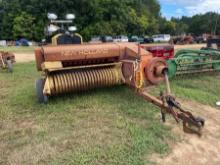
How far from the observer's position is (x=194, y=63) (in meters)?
6.98

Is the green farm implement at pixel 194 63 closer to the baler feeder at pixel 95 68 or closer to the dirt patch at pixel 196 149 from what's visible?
the baler feeder at pixel 95 68

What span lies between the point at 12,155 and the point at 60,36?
3.06 metres

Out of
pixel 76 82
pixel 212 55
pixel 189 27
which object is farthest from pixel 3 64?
pixel 189 27

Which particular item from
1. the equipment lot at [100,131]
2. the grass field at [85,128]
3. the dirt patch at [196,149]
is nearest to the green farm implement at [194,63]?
the grass field at [85,128]

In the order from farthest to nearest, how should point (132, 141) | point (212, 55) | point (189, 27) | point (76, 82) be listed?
1. point (189, 27)
2. point (212, 55)
3. point (76, 82)
4. point (132, 141)

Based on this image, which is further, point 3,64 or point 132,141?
point 3,64

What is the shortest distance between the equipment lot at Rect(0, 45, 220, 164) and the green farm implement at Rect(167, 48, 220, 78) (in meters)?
1.13

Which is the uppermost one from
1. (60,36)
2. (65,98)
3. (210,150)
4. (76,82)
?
(60,36)

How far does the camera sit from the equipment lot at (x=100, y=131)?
124 inches

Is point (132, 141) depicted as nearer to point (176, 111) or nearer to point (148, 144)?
point (148, 144)

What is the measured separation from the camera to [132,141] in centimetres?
345

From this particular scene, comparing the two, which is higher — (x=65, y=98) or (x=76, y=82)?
(x=76, y=82)

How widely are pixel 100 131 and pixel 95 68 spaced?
170cm

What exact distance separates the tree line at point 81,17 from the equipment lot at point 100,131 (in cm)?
2838
